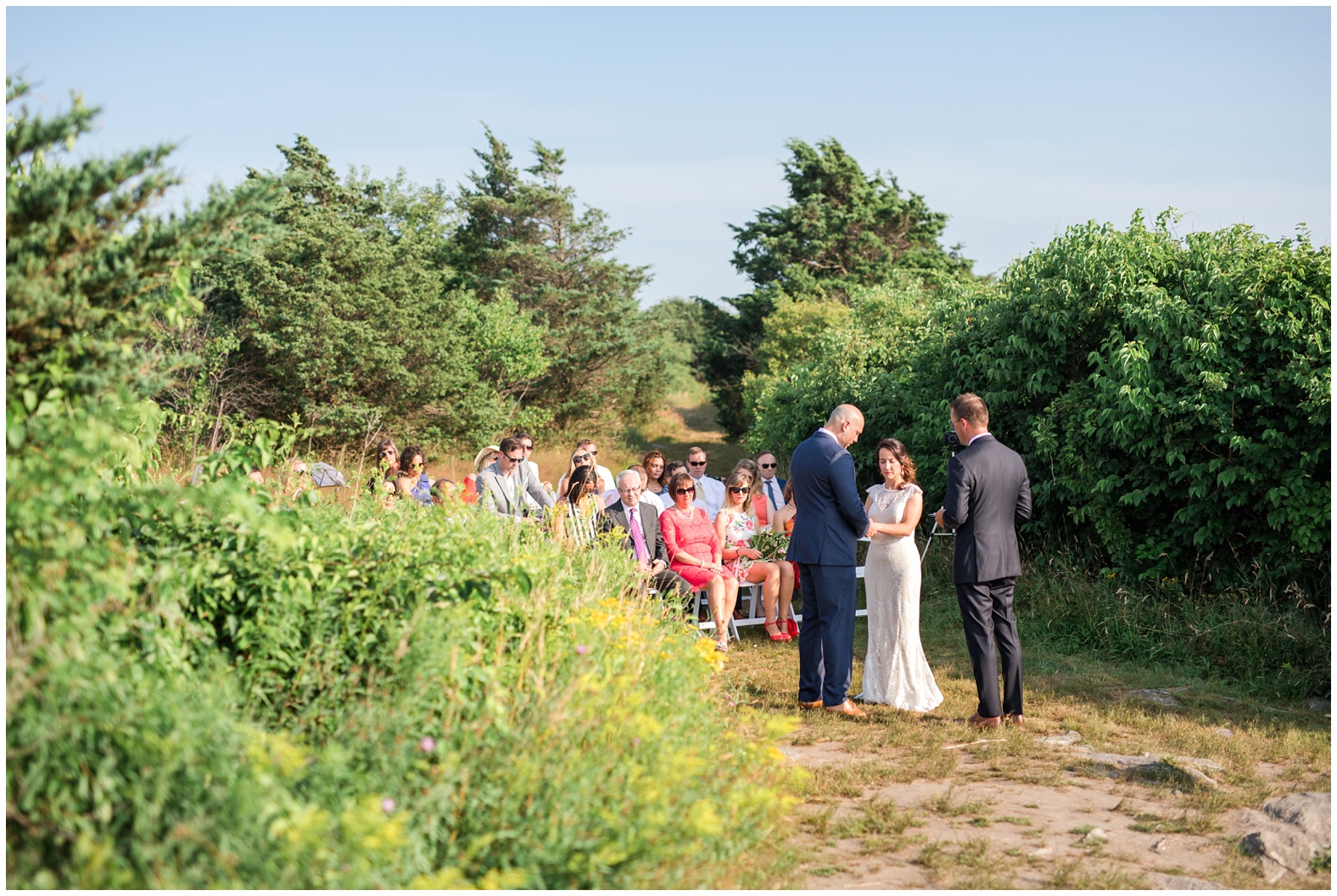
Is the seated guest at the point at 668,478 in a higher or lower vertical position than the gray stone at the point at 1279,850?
higher

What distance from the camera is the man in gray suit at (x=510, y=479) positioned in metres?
8.98

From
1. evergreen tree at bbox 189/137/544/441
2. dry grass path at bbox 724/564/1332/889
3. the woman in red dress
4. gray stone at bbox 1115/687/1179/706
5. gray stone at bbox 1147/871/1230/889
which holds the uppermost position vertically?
evergreen tree at bbox 189/137/544/441

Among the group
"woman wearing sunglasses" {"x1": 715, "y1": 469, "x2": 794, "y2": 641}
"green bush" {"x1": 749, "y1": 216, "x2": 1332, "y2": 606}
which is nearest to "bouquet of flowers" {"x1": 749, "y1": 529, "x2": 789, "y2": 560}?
"woman wearing sunglasses" {"x1": 715, "y1": 469, "x2": 794, "y2": 641}

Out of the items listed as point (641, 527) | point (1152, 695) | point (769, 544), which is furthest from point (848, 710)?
point (769, 544)

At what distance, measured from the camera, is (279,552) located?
3.70 metres

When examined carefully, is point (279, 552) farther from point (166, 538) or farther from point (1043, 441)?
point (1043, 441)

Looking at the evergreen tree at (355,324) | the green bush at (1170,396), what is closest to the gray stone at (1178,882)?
the green bush at (1170,396)

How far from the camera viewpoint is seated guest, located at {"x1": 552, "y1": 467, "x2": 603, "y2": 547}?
22.1 feet

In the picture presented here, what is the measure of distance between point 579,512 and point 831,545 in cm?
255

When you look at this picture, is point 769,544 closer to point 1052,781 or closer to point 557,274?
point 1052,781

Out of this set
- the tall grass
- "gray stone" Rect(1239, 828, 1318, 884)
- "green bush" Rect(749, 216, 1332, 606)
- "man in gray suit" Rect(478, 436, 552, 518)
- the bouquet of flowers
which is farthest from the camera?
the bouquet of flowers

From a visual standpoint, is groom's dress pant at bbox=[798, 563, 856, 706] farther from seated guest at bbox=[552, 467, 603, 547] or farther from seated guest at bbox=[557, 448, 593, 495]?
seated guest at bbox=[557, 448, 593, 495]

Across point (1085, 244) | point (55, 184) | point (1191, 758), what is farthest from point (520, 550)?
point (1085, 244)

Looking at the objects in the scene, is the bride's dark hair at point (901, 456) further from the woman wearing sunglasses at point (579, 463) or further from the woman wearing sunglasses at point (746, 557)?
the woman wearing sunglasses at point (579, 463)
